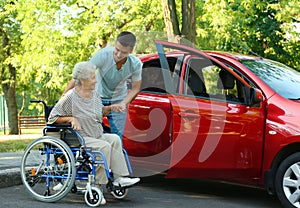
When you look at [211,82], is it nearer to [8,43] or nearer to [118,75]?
[118,75]

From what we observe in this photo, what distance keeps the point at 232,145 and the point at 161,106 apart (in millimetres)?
1064

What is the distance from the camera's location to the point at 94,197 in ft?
20.1

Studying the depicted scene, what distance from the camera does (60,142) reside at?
6105mm

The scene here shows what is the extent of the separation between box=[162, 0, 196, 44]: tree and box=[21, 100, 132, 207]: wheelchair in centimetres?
635

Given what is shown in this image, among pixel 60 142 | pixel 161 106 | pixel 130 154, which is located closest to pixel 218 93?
pixel 161 106

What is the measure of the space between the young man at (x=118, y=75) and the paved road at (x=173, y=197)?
860 mm

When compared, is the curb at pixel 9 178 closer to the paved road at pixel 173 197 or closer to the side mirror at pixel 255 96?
the paved road at pixel 173 197

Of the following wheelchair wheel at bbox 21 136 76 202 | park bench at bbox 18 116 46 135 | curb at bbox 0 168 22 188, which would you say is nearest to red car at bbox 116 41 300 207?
wheelchair wheel at bbox 21 136 76 202

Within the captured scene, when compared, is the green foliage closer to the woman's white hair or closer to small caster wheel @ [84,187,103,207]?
the woman's white hair

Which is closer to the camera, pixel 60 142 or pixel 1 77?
pixel 60 142

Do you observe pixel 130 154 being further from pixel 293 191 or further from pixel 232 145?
pixel 293 191

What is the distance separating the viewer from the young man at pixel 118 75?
662 centimetres

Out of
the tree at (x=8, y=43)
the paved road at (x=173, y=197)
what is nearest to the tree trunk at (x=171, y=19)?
the paved road at (x=173, y=197)

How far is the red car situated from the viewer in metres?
6.08
